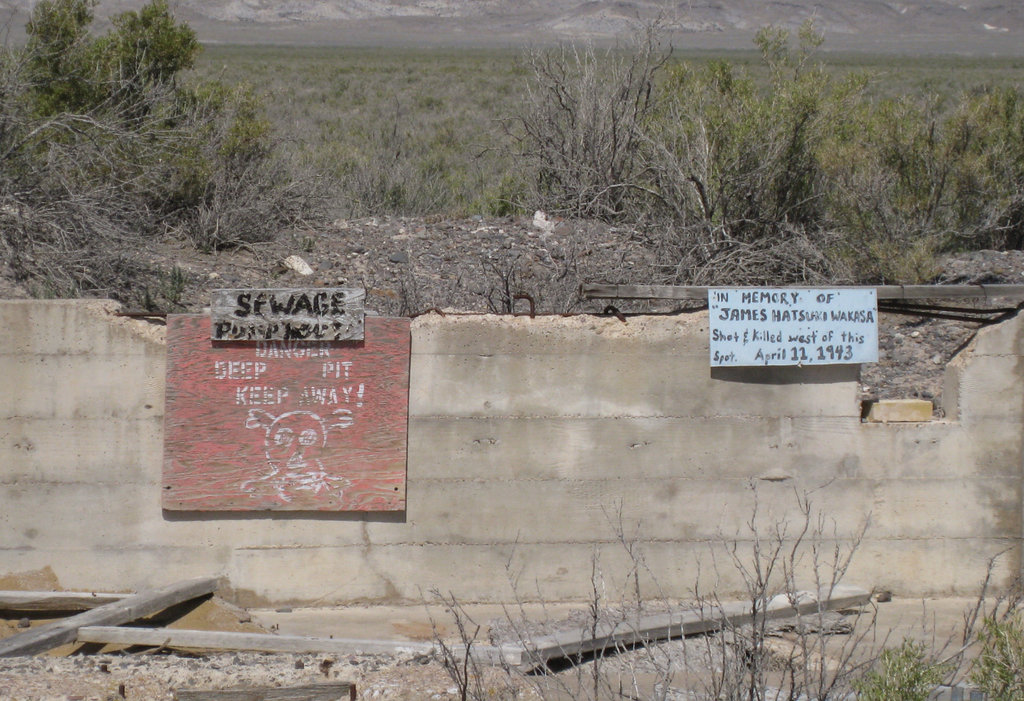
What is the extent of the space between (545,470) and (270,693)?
219 centimetres

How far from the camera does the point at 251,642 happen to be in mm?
5480

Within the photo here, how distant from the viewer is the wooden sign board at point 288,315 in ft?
20.2

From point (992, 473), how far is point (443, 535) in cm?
329

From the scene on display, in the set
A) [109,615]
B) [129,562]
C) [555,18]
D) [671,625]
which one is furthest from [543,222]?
[555,18]

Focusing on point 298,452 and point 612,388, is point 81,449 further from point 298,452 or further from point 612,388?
point 612,388

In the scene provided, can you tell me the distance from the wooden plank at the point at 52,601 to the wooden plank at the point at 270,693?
150 centimetres

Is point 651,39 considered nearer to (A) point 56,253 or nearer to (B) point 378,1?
(A) point 56,253

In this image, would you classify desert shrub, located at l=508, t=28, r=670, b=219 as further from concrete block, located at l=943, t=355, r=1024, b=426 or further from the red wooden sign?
the red wooden sign

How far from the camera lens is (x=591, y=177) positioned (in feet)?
44.1

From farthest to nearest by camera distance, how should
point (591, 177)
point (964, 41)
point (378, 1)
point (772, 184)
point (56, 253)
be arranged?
point (378, 1) < point (964, 41) < point (591, 177) < point (772, 184) < point (56, 253)

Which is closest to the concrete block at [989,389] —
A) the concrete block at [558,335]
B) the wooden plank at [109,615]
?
the concrete block at [558,335]

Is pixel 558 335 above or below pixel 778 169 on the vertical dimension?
below


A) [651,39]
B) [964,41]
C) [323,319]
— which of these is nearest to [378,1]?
[964,41]

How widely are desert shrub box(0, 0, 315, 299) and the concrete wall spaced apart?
4.18 metres
